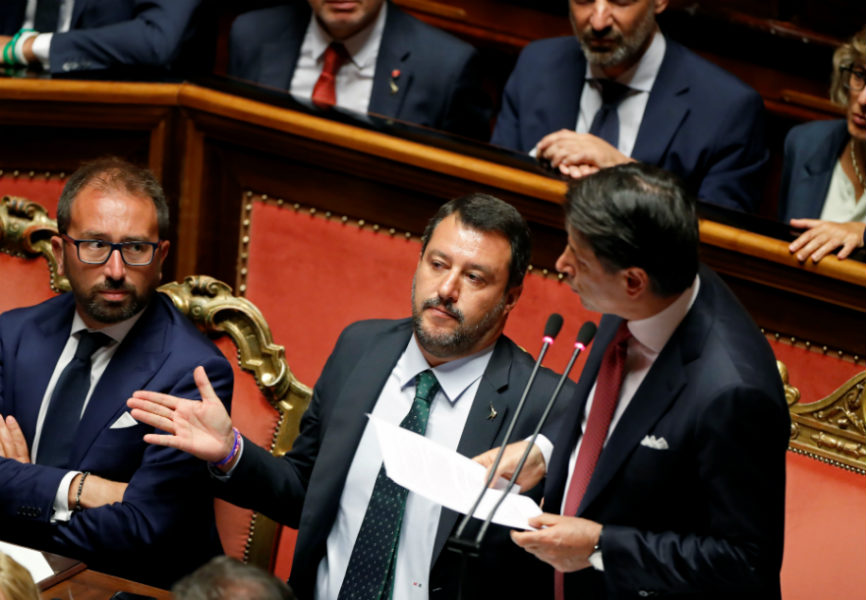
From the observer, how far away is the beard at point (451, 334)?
175 centimetres

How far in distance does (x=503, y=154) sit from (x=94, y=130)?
2.89 ft

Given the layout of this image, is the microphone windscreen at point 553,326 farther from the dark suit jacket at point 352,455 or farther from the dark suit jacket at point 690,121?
the dark suit jacket at point 690,121

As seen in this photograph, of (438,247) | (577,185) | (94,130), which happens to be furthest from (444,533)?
(94,130)

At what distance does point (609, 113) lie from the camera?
254 cm

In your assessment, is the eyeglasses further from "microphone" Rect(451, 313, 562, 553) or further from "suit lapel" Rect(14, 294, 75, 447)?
"suit lapel" Rect(14, 294, 75, 447)

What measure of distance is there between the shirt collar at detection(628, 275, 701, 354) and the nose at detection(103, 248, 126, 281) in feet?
3.05

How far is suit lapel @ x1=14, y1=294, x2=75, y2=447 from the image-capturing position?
1944mm

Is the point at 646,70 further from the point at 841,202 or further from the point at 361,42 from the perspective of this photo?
the point at 361,42

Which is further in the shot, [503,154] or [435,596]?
[503,154]

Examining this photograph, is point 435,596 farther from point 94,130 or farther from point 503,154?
point 94,130

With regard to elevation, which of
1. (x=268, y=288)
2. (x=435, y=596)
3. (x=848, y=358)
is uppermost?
(x=848, y=358)

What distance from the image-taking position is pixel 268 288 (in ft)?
7.70

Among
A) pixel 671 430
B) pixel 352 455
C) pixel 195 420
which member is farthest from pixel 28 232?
pixel 671 430

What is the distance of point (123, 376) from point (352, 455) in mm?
437
